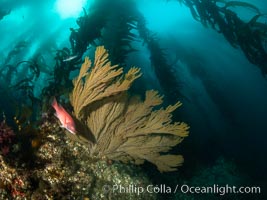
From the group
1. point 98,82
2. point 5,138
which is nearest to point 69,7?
point 98,82

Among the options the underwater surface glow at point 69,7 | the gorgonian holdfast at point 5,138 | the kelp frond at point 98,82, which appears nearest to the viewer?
the gorgonian holdfast at point 5,138

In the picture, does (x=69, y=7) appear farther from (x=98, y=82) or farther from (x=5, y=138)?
(x=5, y=138)

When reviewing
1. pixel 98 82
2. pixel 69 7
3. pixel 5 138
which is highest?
pixel 69 7

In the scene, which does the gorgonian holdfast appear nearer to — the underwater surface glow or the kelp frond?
the kelp frond

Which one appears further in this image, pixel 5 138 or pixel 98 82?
pixel 98 82

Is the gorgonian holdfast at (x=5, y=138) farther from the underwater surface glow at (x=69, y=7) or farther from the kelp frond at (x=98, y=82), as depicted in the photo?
the underwater surface glow at (x=69, y=7)

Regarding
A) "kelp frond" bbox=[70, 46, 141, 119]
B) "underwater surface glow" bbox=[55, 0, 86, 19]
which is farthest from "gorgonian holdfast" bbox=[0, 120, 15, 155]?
"underwater surface glow" bbox=[55, 0, 86, 19]

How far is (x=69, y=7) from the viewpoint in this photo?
1756cm

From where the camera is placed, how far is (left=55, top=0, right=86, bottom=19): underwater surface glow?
1684cm

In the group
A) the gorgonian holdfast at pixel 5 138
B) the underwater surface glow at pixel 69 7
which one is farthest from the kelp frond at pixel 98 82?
the underwater surface glow at pixel 69 7

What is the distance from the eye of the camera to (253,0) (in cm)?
1606

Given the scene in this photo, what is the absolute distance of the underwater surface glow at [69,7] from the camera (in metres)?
16.8

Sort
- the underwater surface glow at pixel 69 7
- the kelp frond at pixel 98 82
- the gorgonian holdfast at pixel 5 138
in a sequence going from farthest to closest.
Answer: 1. the underwater surface glow at pixel 69 7
2. the kelp frond at pixel 98 82
3. the gorgonian holdfast at pixel 5 138

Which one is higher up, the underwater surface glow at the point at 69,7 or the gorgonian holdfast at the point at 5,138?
the underwater surface glow at the point at 69,7
